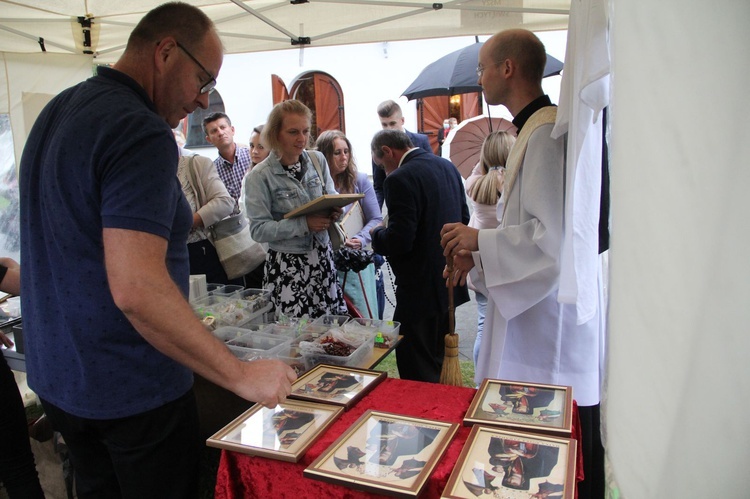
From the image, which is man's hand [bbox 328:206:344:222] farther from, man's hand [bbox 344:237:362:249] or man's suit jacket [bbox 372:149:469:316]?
man's hand [bbox 344:237:362:249]

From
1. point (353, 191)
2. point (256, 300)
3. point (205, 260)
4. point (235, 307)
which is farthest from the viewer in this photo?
point (353, 191)

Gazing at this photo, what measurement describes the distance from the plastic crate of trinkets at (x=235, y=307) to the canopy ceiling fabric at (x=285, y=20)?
1896mm

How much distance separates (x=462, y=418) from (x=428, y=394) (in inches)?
7.2

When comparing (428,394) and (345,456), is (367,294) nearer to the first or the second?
(428,394)

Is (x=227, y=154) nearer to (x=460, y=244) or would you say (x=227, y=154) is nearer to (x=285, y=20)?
(x=285, y=20)

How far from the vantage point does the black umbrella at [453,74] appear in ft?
18.2

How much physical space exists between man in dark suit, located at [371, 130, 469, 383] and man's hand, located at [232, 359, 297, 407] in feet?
5.86

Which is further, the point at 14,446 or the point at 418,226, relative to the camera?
the point at 418,226

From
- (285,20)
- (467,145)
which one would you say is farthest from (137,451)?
(467,145)

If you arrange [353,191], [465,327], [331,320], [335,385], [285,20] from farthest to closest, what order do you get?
1. [465,327]
2. [353,191]
3. [285,20]
4. [331,320]
5. [335,385]

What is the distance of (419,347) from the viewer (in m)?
3.21

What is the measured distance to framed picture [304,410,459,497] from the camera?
111cm

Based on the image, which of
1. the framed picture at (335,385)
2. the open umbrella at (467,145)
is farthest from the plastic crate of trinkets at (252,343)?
the open umbrella at (467,145)

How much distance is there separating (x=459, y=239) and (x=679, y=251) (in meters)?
1.59
